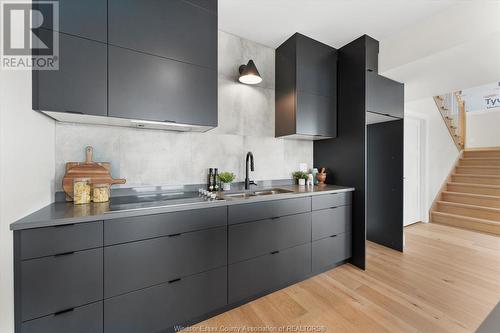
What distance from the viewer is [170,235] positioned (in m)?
1.37

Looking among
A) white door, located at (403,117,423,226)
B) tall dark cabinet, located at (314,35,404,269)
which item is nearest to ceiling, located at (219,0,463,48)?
A: tall dark cabinet, located at (314,35,404,269)

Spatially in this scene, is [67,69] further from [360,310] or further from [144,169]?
[360,310]

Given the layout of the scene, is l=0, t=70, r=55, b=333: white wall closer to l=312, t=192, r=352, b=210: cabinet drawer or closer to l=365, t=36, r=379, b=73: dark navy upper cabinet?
l=312, t=192, r=352, b=210: cabinet drawer

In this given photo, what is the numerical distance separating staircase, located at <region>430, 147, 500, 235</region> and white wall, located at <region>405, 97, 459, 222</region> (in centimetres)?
20

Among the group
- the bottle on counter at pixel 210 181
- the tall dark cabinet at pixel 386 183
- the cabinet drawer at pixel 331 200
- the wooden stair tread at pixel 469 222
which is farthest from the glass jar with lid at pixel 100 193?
the wooden stair tread at pixel 469 222

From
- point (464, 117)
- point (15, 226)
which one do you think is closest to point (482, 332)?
point (15, 226)

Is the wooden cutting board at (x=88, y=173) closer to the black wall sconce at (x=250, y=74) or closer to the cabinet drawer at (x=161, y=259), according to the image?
the cabinet drawer at (x=161, y=259)

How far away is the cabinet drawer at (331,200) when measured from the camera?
6.97 feet

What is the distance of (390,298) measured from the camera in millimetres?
1807

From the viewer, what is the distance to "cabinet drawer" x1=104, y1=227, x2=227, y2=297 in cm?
122

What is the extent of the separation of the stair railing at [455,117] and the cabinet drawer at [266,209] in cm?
518

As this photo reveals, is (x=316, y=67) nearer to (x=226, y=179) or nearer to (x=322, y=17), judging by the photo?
(x=322, y=17)

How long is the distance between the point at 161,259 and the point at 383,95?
2.87m

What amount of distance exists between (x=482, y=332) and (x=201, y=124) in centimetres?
176
